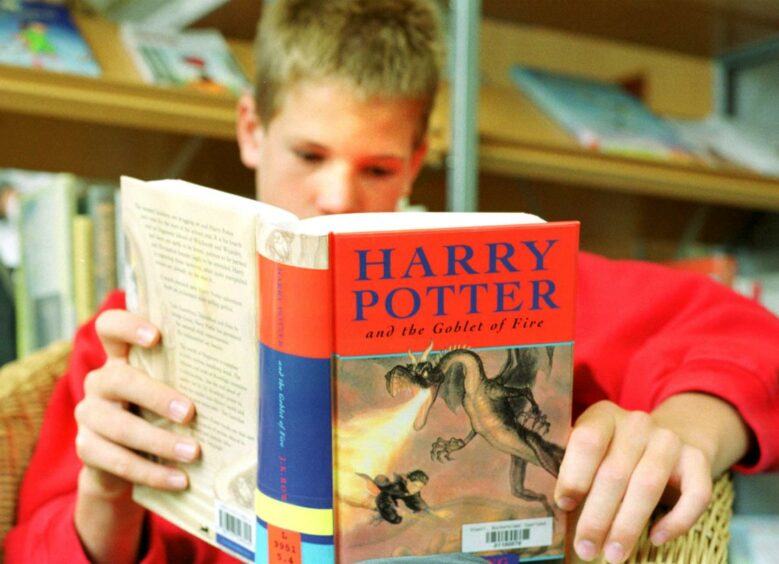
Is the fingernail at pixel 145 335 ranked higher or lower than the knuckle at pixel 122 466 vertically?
higher

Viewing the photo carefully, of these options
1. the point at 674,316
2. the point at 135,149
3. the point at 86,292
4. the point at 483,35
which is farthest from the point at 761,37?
the point at 86,292

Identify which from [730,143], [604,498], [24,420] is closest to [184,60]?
[24,420]

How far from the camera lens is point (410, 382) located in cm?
47

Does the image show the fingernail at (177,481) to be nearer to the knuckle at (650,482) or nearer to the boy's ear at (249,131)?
the knuckle at (650,482)

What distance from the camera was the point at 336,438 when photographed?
47 cm

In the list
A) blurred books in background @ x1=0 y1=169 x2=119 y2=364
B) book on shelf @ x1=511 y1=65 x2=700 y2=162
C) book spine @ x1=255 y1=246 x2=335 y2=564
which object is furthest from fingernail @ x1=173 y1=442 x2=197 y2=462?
book on shelf @ x1=511 y1=65 x2=700 y2=162

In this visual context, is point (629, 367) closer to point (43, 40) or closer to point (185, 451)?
point (185, 451)

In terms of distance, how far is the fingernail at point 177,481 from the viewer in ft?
1.91

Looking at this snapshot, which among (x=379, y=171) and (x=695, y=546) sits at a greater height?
(x=379, y=171)

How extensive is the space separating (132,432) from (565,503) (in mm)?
306

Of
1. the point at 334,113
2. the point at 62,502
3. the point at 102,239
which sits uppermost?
the point at 334,113

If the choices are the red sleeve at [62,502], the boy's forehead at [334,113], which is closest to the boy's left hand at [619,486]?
the red sleeve at [62,502]

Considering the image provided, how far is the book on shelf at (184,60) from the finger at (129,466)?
733mm

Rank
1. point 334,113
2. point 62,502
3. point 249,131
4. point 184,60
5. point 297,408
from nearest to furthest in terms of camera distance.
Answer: point 297,408 < point 62,502 < point 334,113 < point 249,131 < point 184,60
